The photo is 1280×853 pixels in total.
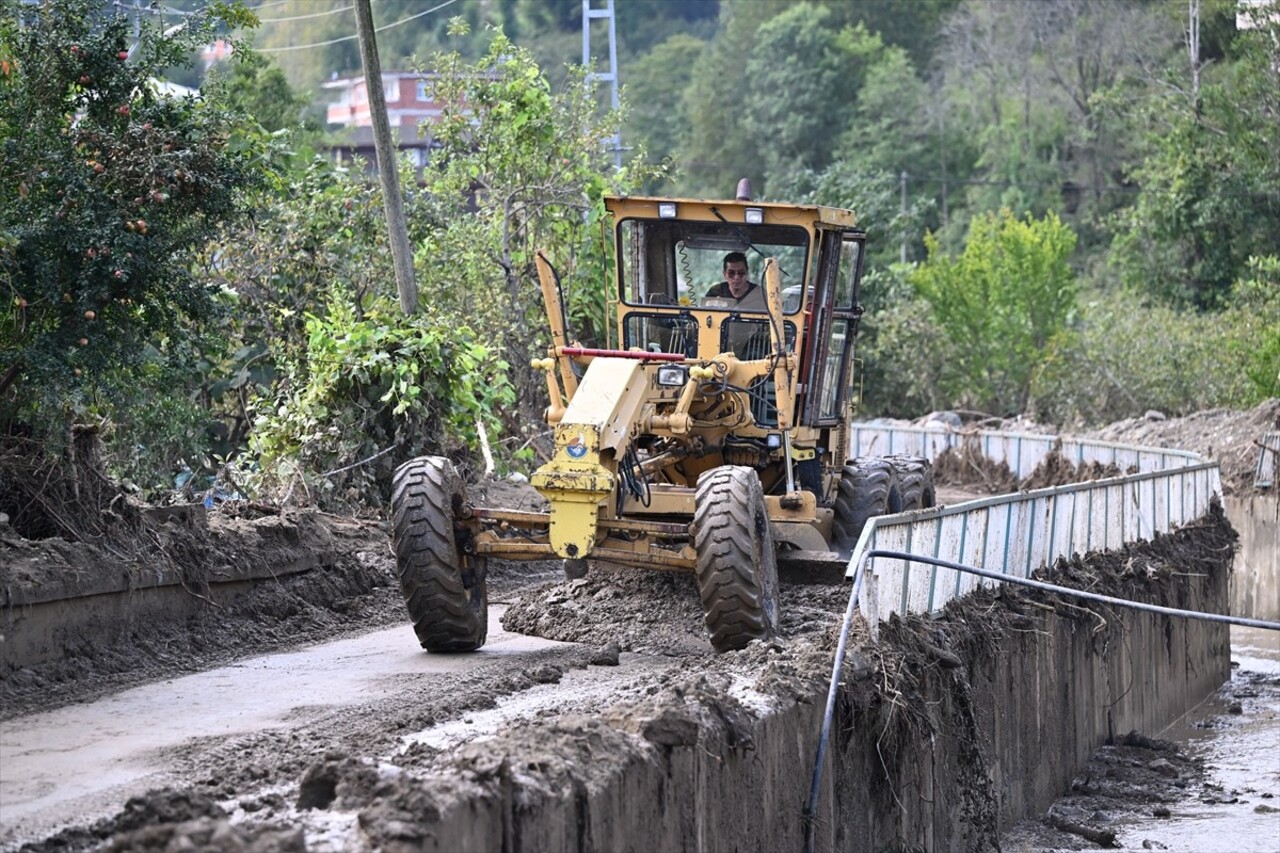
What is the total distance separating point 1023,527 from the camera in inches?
575

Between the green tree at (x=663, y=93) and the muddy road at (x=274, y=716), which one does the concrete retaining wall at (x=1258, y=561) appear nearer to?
the muddy road at (x=274, y=716)

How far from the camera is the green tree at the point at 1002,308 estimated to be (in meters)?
42.7

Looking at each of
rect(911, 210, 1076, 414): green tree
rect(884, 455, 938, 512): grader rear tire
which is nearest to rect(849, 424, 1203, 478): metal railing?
rect(884, 455, 938, 512): grader rear tire

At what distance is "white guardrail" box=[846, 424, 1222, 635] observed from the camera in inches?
450

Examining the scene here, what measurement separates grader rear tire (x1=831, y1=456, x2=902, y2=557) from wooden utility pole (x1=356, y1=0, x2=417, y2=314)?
5.18m

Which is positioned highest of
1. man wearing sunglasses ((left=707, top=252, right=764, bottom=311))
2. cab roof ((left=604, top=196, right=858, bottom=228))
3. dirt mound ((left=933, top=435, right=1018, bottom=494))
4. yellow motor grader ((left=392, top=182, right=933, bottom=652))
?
cab roof ((left=604, top=196, right=858, bottom=228))

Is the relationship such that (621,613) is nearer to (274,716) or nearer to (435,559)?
(435,559)

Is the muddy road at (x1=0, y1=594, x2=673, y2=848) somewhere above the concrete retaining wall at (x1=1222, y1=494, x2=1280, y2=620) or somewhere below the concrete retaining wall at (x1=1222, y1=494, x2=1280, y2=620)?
above

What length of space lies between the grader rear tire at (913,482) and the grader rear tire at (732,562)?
442 centimetres

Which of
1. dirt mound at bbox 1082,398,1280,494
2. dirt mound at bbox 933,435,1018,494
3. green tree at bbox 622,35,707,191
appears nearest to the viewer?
dirt mound at bbox 933,435,1018,494

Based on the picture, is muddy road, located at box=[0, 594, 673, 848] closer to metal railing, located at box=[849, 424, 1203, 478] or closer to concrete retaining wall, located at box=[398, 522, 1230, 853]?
concrete retaining wall, located at box=[398, 522, 1230, 853]

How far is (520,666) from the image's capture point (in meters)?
11.6

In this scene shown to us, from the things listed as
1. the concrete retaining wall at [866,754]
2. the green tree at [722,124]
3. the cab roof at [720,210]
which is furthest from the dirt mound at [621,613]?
the green tree at [722,124]

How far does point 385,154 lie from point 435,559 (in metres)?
6.91
